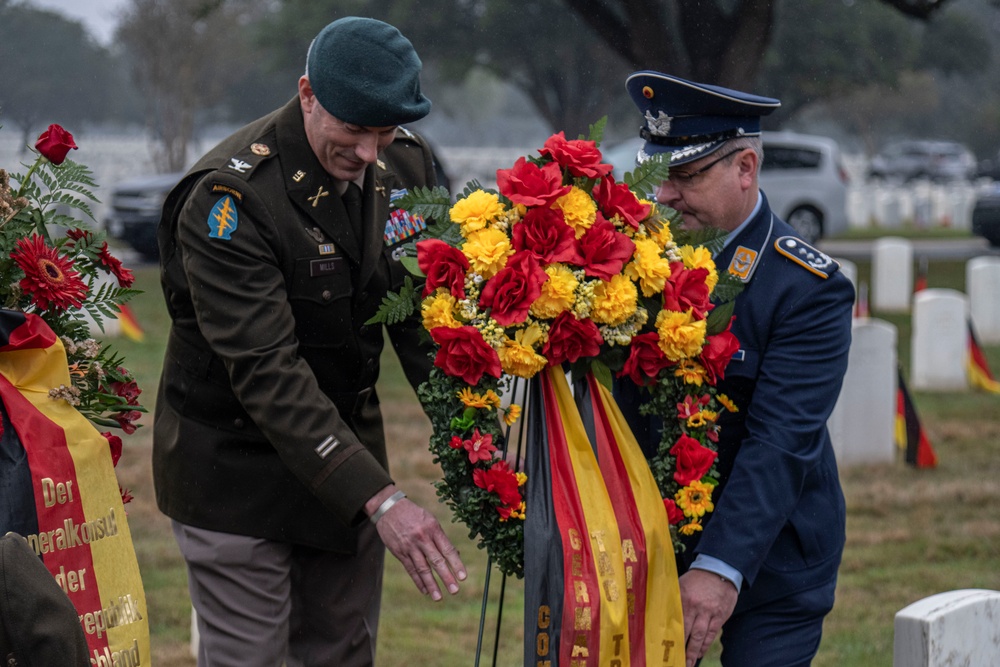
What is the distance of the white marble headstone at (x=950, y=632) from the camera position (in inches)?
103

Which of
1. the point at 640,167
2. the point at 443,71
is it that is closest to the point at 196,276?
the point at 640,167

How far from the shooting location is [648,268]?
276cm

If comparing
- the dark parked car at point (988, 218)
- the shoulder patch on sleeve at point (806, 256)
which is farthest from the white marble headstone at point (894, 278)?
the shoulder patch on sleeve at point (806, 256)

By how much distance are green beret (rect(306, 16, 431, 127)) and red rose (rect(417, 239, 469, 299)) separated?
1.46 feet

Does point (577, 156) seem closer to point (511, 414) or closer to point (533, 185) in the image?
point (533, 185)

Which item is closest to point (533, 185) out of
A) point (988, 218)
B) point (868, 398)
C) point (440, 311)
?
point (440, 311)

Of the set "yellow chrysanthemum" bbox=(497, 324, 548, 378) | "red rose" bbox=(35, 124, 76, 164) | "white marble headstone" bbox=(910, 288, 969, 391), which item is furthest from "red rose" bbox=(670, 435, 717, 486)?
"white marble headstone" bbox=(910, 288, 969, 391)

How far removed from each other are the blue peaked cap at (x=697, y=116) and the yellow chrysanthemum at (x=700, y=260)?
26 centimetres

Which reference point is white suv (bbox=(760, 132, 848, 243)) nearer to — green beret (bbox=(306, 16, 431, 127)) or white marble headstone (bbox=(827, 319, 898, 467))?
white marble headstone (bbox=(827, 319, 898, 467))

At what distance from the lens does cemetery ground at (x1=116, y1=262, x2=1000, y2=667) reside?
5.30 meters

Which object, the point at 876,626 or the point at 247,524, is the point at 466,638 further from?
the point at 247,524

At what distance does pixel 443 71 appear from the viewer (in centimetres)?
3438

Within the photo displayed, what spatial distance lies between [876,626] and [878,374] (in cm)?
309

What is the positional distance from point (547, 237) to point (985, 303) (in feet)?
38.7
